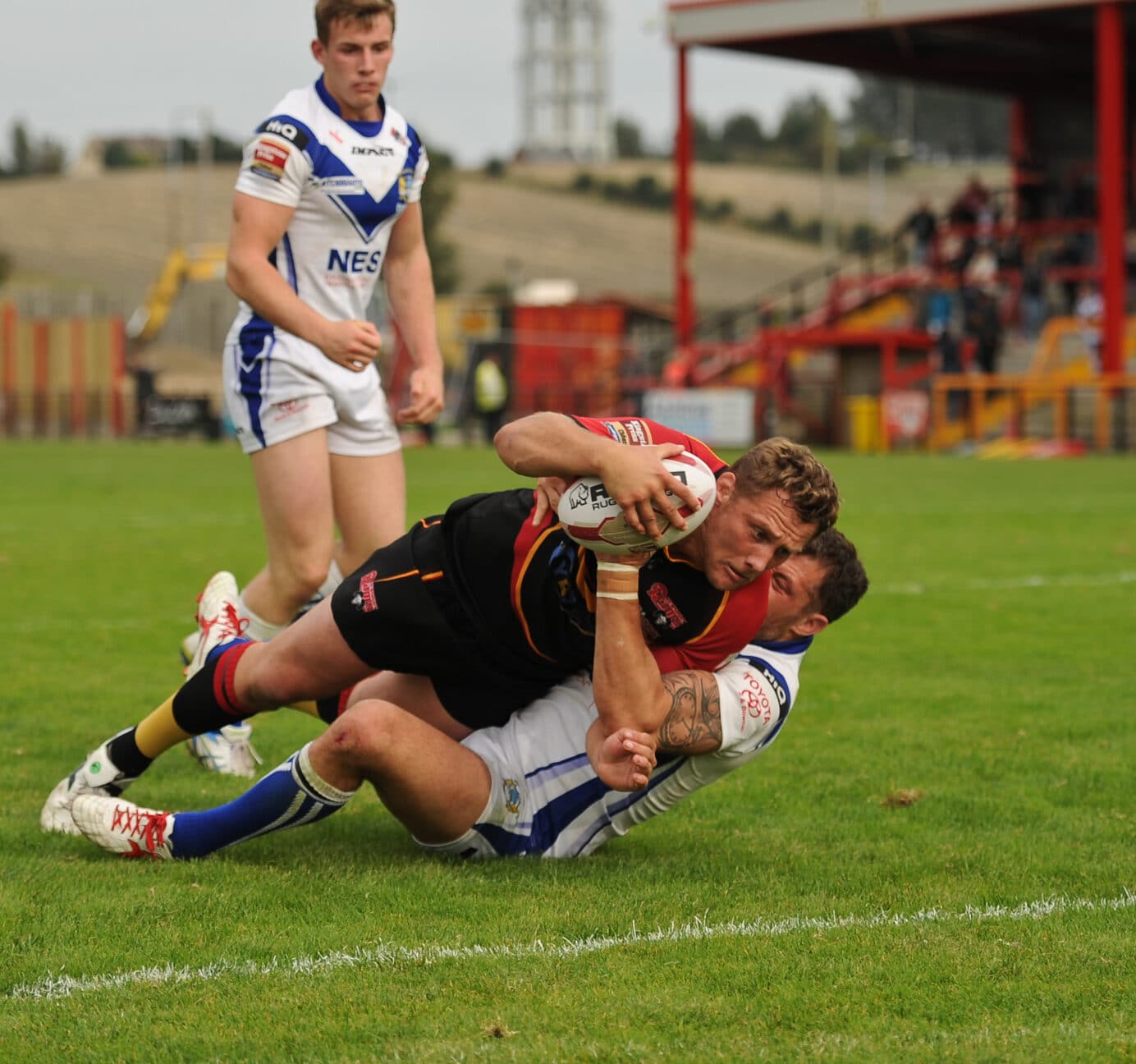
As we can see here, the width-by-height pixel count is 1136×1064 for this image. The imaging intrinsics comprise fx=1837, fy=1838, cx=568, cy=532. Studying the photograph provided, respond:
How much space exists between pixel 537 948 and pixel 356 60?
3.23m

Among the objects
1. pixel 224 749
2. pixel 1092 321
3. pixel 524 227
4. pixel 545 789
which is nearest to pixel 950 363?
pixel 1092 321

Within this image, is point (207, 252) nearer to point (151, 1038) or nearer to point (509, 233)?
point (509, 233)

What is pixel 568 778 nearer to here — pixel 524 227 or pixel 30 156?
pixel 524 227

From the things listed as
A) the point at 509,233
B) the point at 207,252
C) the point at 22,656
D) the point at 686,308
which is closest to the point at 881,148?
the point at 509,233

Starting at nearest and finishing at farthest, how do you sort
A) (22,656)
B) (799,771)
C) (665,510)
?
(665,510)
(799,771)
(22,656)

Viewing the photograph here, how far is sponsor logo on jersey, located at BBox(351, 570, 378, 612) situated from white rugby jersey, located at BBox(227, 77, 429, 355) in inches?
69.7

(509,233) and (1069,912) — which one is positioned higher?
(509,233)

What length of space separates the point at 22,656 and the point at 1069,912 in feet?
17.1

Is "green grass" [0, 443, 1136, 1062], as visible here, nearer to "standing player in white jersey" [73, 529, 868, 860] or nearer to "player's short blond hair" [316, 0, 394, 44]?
"standing player in white jersey" [73, 529, 868, 860]

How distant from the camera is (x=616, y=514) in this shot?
3.97 metres

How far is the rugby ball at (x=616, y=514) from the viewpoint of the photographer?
399 cm

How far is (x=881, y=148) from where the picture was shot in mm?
102375

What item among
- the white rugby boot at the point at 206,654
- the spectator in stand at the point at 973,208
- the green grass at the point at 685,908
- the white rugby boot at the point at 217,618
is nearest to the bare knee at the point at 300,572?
the white rugby boot at the point at 206,654

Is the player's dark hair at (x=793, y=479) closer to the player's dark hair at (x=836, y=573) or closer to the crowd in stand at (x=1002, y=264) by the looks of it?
the player's dark hair at (x=836, y=573)
